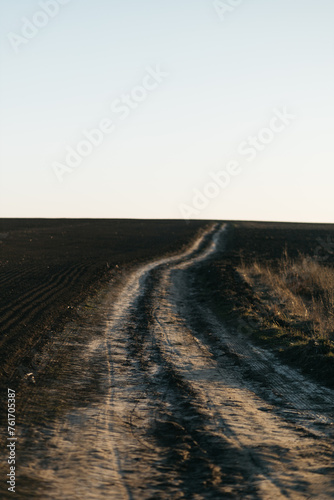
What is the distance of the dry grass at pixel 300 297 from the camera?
1295cm

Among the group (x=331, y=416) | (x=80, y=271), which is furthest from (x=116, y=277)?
(x=331, y=416)

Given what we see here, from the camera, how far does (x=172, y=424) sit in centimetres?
640

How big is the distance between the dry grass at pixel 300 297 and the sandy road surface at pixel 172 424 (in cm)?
246

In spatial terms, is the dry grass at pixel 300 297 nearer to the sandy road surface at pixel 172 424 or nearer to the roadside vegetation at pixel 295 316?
the roadside vegetation at pixel 295 316

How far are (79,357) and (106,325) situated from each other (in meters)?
3.14

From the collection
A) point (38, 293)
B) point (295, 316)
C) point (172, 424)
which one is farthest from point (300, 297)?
point (172, 424)

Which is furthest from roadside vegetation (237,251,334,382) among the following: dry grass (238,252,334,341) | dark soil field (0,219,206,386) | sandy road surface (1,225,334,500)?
dark soil field (0,219,206,386)

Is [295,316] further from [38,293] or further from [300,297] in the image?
[38,293]

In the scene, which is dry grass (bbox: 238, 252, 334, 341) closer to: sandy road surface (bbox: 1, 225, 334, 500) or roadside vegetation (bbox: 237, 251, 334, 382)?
roadside vegetation (bbox: 237, 251, 334, 382)

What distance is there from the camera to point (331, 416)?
6.82m

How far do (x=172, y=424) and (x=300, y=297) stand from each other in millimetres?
12600

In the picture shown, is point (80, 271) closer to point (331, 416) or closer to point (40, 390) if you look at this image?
point (40, 390)

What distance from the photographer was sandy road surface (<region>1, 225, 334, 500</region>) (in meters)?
4.91

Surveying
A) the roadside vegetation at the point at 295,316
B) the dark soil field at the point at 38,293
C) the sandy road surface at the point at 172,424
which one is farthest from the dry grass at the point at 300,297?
the dark soil field at the point at 38,293
